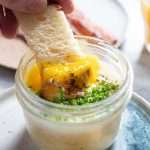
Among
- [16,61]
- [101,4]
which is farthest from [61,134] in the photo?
[101,4]

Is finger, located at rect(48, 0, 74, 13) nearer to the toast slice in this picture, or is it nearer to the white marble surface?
the toast slice

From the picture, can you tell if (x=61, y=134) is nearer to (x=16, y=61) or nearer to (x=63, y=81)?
(x=63, y=81)

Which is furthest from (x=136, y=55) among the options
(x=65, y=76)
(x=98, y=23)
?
(x=65, y=76)

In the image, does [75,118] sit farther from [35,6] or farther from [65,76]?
[35,6]

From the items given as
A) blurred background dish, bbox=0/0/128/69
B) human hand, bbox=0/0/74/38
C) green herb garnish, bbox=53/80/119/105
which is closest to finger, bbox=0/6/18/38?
human hand, bbox=0/0/74/38

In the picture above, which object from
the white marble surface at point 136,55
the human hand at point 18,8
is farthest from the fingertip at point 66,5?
the white marble surface at point 136,55

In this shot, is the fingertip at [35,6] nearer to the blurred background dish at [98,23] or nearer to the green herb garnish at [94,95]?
the green herb garnish at [94,95]
